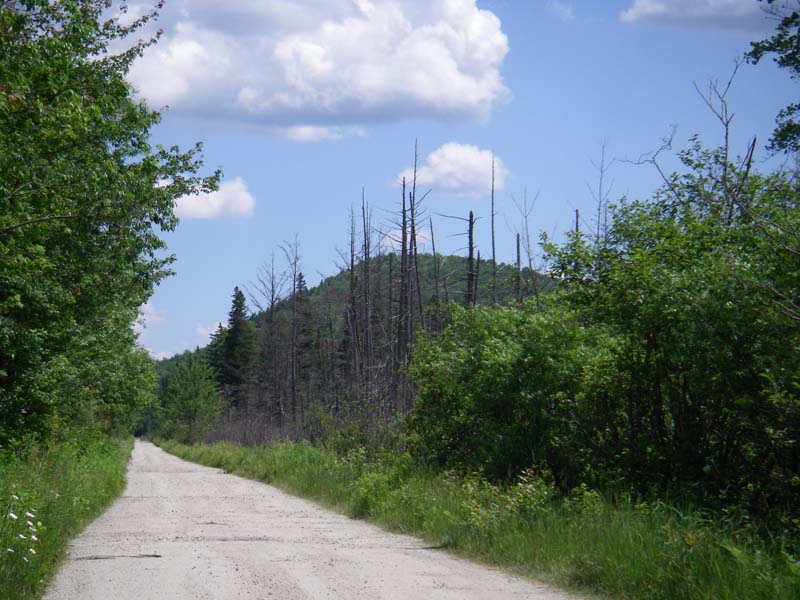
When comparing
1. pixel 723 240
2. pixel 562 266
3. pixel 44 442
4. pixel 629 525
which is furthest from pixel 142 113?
pixel 629 525

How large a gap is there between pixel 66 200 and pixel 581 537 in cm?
1032

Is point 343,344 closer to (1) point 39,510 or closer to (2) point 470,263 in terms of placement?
(2) point 470,263

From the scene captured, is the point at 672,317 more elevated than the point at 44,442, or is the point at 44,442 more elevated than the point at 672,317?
the point at 672,317

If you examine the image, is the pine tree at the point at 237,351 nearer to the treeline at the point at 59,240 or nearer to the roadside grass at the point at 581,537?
the treeline at the point at 59,240

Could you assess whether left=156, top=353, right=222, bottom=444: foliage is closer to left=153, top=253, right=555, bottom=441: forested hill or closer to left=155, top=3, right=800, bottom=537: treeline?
left=153, top=253, right=555, bottom=441: forested hill

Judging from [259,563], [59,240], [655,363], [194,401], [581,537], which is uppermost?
[59,240]

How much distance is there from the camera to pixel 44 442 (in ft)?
65.1

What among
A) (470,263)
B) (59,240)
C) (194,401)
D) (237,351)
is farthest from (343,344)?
(59,240)

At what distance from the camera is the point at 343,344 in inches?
2781

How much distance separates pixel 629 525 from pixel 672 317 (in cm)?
266

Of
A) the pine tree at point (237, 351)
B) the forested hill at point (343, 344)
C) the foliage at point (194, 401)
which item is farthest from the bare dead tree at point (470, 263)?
the pine tree at point (237, 351)

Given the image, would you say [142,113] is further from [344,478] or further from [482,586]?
[482,586]

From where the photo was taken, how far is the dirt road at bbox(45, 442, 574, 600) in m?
8.38

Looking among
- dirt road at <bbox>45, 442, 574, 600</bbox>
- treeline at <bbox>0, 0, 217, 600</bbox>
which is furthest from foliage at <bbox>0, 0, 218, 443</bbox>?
dirt road at <bbox>45, 442, 574, 600</bbox>
